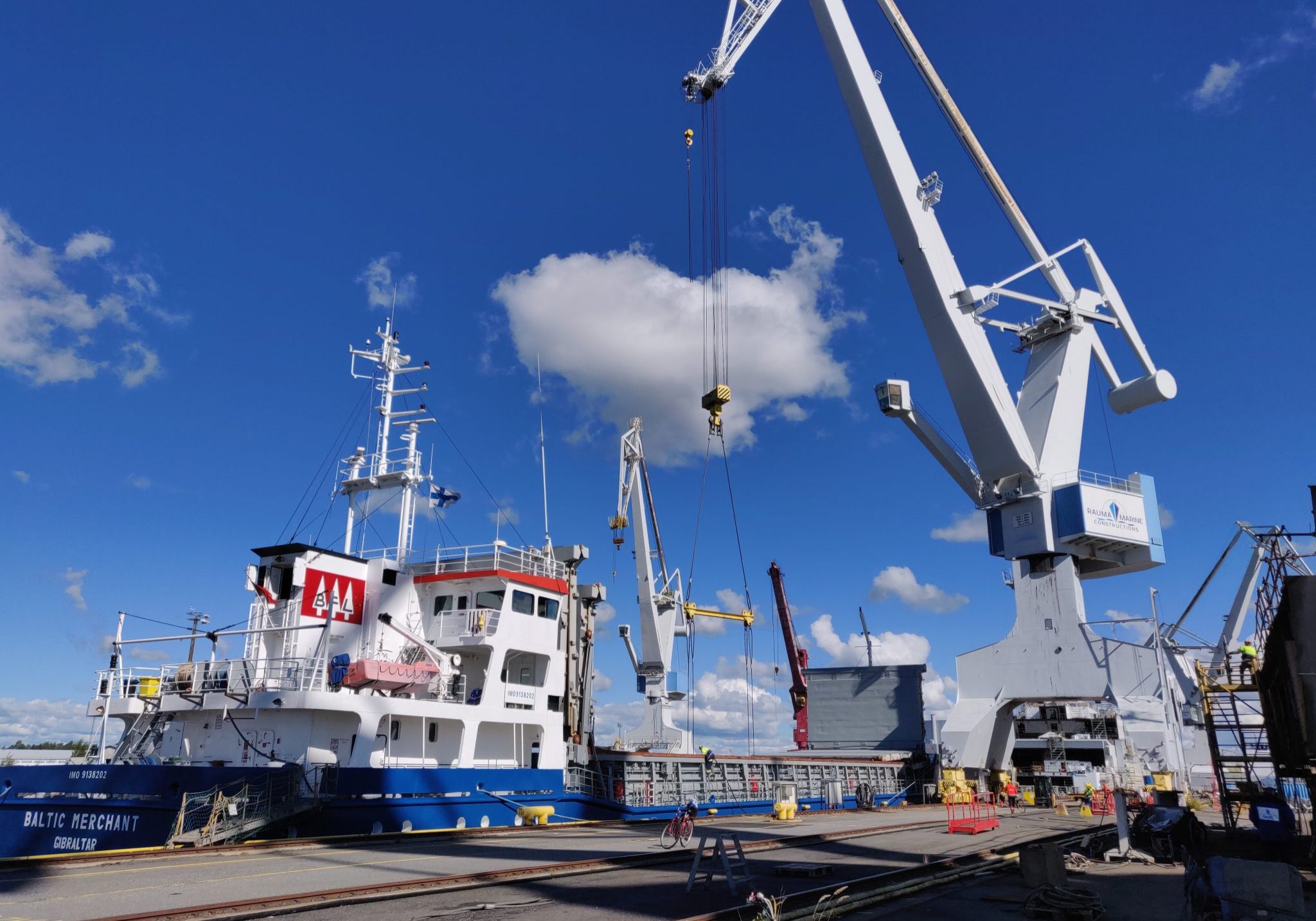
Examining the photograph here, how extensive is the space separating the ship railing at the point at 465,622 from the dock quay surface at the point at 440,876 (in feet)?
18.9

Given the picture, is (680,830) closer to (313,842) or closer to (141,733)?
(313,842)

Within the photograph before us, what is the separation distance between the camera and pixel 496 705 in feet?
75.5

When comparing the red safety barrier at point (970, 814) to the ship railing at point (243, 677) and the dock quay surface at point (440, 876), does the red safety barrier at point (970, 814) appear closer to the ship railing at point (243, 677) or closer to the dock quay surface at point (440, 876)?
the dock quay surface at point (440, 876)

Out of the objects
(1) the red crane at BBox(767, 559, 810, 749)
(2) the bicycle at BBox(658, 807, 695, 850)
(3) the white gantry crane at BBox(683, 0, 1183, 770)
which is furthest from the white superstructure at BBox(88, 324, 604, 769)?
(1) the red crane at BBox(767, 559, 810, 749)

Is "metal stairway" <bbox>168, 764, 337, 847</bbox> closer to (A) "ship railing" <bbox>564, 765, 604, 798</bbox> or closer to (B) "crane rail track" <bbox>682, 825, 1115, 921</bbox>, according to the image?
(A) "ship railing" <bbox>564, 765, 604, 798</bbox>

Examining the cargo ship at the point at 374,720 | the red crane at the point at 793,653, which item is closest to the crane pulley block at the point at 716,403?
the cargo ship at the point at 374,720

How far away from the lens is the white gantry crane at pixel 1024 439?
31672 mm

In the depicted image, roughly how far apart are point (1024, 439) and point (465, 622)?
22.0 metres

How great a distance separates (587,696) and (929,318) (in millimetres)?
18247

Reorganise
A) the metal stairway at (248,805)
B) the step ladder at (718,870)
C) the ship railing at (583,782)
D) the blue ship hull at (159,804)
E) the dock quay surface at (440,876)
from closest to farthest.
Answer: the dock quay surface at (440,876) < the step ladder at (718,870) < the metal stairway at (248,805) < the blue ship hull at (159,804) < the ship railing at (583,782)

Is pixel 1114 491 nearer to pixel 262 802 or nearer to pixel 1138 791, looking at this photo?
pixel 1138 791

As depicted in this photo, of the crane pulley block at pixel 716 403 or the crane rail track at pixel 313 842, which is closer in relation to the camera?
the crane rail track at pixel 313 842

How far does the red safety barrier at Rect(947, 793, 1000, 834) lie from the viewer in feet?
71.1

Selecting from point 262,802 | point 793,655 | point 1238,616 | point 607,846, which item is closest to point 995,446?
point 1238,616
